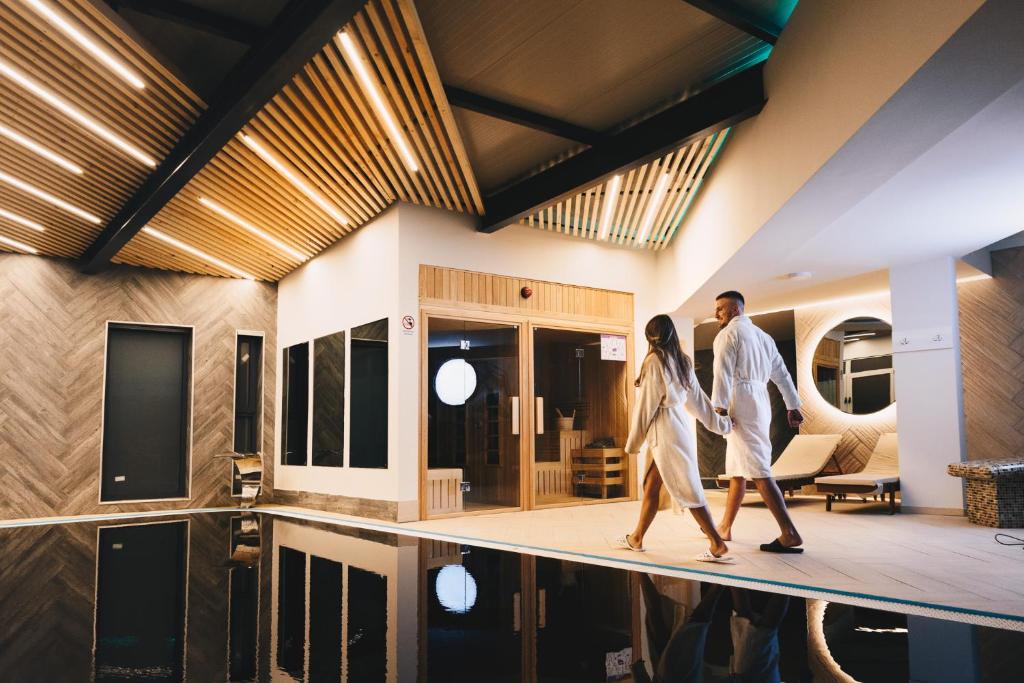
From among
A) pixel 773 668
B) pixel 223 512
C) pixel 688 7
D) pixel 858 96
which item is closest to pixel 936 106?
pixel 858 96

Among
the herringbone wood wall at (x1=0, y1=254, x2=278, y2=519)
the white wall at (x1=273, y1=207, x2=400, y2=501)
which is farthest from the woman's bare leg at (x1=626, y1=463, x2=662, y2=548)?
A: the herringbone wood wall at (x1=0, y1=254, x2=278, y2=519)

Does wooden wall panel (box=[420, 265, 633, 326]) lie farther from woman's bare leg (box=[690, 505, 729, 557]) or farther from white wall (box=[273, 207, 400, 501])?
woman's bare leg (box=[690, 505, 729, 557])

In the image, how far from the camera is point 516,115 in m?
6.41

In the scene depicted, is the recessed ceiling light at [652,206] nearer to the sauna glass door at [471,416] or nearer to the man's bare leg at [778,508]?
the sauna glass door at [471,416]

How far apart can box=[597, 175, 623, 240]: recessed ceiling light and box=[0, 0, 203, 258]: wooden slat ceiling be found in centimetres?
407

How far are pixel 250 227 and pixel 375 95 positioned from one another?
3870mm

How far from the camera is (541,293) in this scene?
911cm

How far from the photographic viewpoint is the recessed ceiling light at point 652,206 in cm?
776

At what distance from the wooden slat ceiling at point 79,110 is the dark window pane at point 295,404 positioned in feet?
10.2

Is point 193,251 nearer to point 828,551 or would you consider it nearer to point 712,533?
point 712,533

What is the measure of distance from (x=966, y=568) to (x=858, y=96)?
9.97 feet

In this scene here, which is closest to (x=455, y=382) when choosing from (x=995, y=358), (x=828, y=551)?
(x=828, y=551)

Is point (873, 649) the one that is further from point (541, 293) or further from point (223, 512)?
point (223, 512)

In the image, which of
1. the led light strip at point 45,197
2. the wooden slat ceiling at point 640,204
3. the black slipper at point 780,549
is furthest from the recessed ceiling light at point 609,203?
the led light strip at point 45,197
